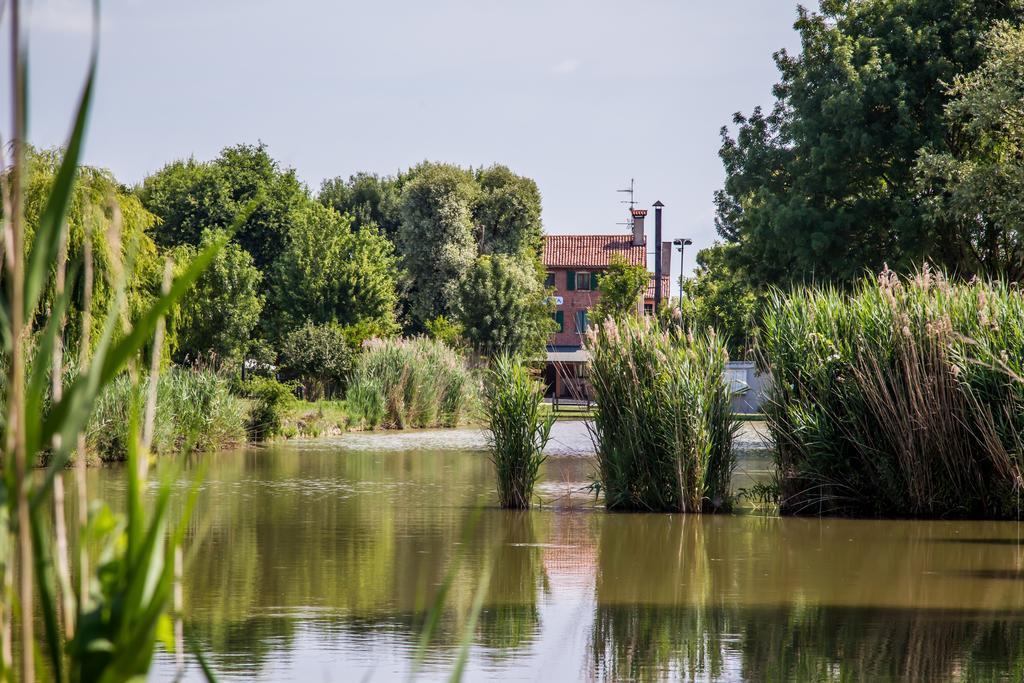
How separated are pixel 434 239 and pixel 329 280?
1198 centimetres

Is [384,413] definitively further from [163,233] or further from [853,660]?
[853,660]

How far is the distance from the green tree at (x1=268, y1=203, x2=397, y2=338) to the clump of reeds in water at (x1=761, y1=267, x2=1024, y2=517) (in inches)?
1321

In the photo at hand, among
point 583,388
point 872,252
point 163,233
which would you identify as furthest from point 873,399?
point 163,233

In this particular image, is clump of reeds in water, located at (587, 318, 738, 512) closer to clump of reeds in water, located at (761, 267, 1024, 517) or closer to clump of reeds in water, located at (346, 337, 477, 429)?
clump of reeds in water, located at (761, 267, 1024, 517)

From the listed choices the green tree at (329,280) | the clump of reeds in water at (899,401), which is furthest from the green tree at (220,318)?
the clump of reeds in water at (899,401)

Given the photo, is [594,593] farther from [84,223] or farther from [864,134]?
[864,134]

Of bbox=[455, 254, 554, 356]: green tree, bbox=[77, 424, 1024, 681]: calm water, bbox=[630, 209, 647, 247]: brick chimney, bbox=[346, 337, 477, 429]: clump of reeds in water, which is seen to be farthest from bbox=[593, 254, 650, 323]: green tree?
bbox=[77, 424, 1024, 681]: calm water

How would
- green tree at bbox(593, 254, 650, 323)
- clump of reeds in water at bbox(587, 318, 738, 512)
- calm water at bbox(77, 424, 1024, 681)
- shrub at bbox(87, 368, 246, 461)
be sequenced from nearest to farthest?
calm water at bbox(77, 424, 1024, 681), clump of reeds in water at bbox(587, 318, 738, 512), shrub at bbox(87, 368, 246, 461), green tree at bbox(593, 254, 650, 323)

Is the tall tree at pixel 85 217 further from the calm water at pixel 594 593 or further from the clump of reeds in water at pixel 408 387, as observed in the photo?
the clump of reeds in water at pixel 408 387

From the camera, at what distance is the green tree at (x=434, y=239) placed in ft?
193

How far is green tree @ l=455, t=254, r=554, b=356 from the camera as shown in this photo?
49.8 m

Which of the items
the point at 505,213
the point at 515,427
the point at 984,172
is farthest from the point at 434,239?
the point at 515,427

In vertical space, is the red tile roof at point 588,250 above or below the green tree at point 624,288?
above

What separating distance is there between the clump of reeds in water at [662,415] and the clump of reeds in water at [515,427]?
0.71 metres
